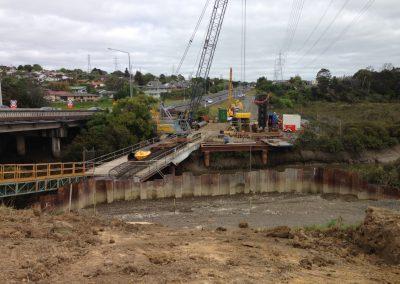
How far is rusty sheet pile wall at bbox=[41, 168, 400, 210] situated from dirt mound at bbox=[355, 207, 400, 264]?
864 inches

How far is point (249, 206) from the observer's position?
32.8m

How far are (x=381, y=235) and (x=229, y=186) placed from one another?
82.4 ft

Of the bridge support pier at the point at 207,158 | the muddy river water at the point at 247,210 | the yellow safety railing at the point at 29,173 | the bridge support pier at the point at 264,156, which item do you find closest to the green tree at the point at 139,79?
the bridge support pier at the point at 264,156

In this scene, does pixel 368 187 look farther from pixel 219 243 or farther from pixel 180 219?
pixel 219 243

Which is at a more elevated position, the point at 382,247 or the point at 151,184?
the point at 382,247

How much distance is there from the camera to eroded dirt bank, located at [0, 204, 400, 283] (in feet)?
30.3

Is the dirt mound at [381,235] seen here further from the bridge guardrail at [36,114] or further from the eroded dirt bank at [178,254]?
the bridge guardrail at [36,114]

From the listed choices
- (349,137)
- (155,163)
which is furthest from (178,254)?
(349,137)

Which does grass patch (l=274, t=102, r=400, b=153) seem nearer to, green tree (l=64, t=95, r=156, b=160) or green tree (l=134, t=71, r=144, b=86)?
green tree (l=64, t=95, r=156, b=160)

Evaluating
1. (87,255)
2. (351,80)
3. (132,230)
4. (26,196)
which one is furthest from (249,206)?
(351,80)

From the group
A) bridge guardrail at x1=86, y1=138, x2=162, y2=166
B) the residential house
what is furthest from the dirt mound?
the residential house

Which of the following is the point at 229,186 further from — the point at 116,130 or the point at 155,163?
the point at 116,130

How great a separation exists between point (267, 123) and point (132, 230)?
51.2 m

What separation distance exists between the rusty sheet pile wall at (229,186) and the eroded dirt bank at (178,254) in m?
17.8
